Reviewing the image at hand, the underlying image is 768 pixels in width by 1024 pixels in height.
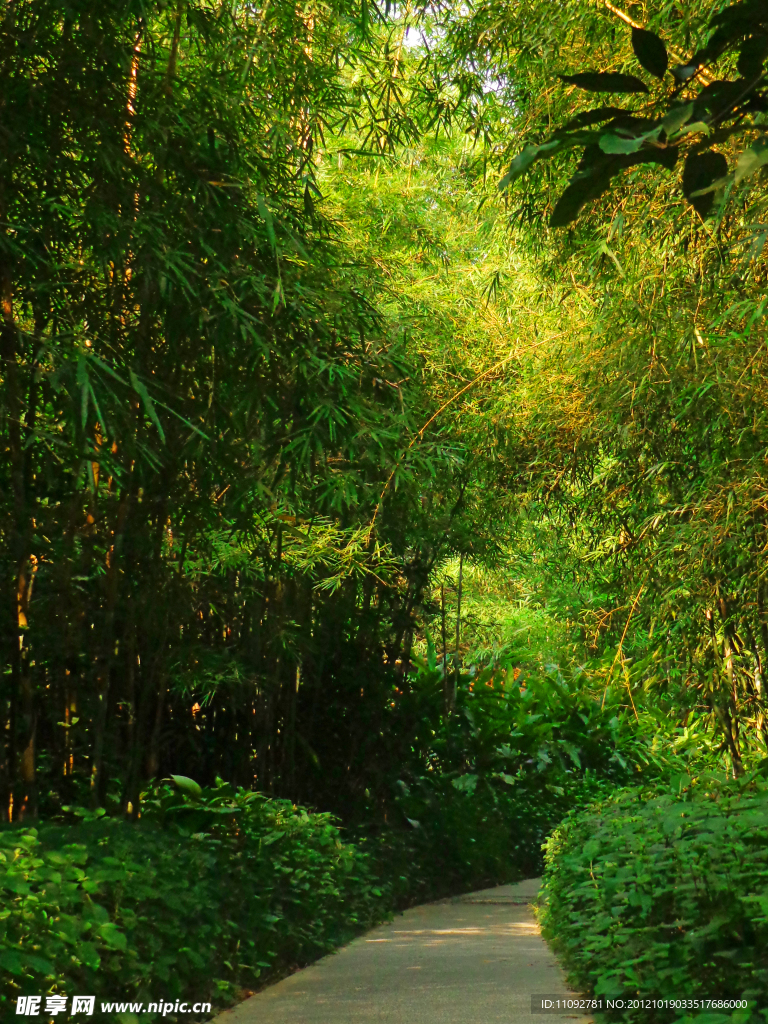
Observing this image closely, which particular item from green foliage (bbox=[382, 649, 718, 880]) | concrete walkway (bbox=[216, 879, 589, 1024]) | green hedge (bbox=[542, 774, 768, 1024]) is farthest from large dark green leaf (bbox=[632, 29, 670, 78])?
green foliage (bbox=[382, 649, 718, 880])

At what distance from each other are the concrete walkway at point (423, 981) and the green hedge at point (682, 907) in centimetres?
29

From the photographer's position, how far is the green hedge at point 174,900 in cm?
275

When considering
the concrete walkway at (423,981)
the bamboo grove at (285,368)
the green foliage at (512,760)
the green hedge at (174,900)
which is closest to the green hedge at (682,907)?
the concrete walkway at (423,981)

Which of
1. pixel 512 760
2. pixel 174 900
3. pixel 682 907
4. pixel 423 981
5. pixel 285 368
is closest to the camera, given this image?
pixel 682 907

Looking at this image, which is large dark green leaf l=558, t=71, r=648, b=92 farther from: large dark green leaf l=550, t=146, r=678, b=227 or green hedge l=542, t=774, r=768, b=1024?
green hedge l=542, t=774, r=768, b=1024

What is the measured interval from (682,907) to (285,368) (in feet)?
7.45

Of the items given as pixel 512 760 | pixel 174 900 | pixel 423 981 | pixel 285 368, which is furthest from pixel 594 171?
pixel 512 760

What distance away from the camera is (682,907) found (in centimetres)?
319

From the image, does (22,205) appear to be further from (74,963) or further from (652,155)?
(652,155)

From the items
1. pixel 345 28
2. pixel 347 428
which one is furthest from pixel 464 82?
pixel 347 428

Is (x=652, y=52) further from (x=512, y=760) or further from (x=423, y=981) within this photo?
(x=512, y=760)

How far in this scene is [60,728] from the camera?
4.75 metres

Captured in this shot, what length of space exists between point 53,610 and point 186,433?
0.94 metres

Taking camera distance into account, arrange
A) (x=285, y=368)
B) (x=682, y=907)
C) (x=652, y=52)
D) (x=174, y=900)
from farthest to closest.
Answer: (x=285, y=368), (x=174, y=900), (x=682, y=907), (x=652, y=52)
